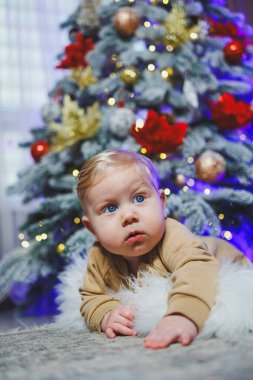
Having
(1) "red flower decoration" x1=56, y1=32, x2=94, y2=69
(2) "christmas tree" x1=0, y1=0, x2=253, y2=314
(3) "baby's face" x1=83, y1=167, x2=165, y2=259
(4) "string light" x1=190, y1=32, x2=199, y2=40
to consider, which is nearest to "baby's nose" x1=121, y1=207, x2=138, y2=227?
(3) "baby's face" x1=83, y1=167, x2=165, y2=259

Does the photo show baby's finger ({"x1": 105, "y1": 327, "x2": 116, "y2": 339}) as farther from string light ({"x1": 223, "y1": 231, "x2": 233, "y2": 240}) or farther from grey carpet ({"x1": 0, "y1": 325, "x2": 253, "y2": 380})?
string light ({"x1": 223, "y1": 231, "x2": 233, "y2": 240})

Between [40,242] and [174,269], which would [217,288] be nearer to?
[174,269]

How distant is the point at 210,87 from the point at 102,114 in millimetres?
419

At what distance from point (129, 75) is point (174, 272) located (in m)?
1.02

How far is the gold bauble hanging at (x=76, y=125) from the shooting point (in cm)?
178

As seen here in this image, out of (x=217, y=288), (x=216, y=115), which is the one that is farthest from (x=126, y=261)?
(x=216, y=115)

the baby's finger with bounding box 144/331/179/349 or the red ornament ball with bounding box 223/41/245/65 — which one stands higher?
the red ornament ball with bounding box 223/41/245/65

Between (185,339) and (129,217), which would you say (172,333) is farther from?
(129,217)

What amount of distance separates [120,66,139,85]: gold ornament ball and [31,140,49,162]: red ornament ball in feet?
1.42

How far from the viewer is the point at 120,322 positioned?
0.97 m

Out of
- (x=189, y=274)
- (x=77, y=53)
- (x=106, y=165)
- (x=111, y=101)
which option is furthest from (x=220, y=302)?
(x=77, y=53)

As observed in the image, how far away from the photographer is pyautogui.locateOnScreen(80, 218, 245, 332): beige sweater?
2.88 feet

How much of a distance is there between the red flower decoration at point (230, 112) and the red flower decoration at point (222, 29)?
0.37 meters

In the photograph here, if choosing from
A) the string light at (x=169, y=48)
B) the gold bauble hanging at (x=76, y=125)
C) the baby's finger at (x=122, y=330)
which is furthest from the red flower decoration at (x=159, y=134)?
the baby's finger at (x=122, y=330)
